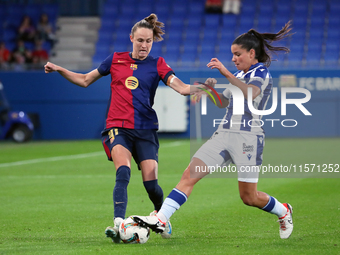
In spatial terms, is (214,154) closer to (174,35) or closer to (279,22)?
(174,35)

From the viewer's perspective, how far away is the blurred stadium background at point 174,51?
2242 centimetres

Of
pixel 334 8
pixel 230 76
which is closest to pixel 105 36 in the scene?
pixel 334 8

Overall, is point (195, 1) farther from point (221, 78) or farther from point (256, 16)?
point (221, 78)

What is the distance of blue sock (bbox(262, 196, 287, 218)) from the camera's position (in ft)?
17.6

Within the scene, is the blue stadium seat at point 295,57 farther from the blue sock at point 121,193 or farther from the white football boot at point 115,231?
the white football boot at point 115,231

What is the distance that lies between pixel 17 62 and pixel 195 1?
9.15 m

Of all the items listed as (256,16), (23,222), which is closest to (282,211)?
(23,222)

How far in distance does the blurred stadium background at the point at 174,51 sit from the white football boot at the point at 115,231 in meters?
17.1

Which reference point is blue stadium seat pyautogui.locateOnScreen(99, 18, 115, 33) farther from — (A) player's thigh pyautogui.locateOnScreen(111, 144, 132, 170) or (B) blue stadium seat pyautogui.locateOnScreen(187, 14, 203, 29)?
(A) player's thigh pyautogui.locateOnScreen(111, 144, 132, 170)

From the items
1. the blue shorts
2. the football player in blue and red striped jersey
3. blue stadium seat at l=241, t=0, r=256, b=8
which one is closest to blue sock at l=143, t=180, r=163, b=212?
the football player in blue and red striped jersey

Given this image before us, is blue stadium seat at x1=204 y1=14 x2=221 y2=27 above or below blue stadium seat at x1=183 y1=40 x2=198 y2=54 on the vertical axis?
above

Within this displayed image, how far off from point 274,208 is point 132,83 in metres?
1.86

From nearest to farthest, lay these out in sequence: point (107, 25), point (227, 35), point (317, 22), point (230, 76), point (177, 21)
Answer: point (230, 76) < point (227, 35) < point (317, 22) < point (177, 21) < point (107, 25)

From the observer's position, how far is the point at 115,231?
16.3 ft
